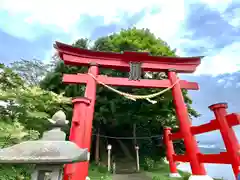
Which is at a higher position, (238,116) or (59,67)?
(59,67)

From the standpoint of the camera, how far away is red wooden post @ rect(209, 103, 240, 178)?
4102 mm

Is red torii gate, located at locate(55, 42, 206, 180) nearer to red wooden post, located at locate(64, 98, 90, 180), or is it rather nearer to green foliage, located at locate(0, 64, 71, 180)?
red wooden post, located at locate(64, 98, 90, 180)

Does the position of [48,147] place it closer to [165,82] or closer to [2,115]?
[2,115]

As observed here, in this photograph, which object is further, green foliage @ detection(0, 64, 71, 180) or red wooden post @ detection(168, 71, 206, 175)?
red wooden post @ detection(168, 71, 206, 175)

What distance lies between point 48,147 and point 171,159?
261 inches

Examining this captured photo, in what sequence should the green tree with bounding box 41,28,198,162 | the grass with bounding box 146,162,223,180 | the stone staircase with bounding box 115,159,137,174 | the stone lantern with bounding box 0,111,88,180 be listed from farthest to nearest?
1. the stone staircase with bounding box 115,159,137,174
2. the green tree with bounding box 41,28,198,162
3. the grass with bounding box 146,162,223,180
4. the stone lantern with bounding box 0,111,88,180

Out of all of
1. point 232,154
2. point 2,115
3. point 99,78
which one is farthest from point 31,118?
point 232,154

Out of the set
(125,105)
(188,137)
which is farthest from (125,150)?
(188,137)

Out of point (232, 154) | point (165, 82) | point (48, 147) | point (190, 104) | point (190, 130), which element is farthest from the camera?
point (190, 104)

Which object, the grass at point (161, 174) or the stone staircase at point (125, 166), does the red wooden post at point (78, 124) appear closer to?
A: the grass at point (161, 174)

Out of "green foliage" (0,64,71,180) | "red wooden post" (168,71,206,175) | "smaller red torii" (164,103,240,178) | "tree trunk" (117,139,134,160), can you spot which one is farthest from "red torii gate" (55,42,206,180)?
"tree trunk" (117,139,134,160)

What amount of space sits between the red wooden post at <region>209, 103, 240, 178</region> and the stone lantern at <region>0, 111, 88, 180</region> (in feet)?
12.5

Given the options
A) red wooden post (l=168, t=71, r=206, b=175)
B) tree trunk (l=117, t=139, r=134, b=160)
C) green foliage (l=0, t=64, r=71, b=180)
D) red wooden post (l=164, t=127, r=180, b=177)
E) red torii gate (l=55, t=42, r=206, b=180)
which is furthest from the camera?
tree trunk (l=117, t=139, r=134, b=160)

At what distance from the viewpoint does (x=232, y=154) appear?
13.6 feet
